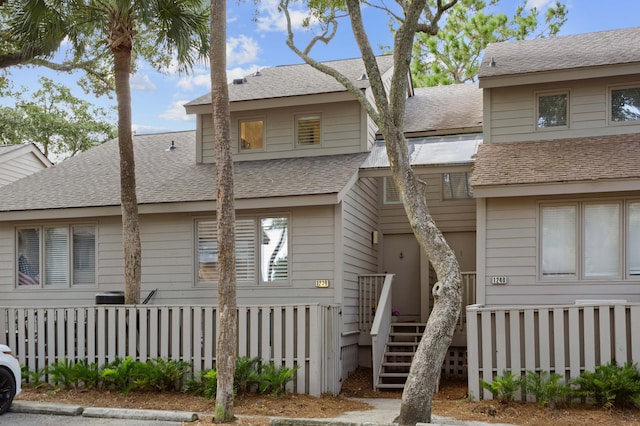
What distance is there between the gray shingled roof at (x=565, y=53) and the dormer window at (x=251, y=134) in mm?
4867

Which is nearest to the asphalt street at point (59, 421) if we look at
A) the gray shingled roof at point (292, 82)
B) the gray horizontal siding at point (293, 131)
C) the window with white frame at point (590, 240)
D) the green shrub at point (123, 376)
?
the green shrub at point (123, 376)

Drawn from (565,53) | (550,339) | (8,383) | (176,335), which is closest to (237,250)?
(176,335)

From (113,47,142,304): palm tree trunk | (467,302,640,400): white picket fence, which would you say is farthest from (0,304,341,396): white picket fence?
(467,302,640,400): white picket fence

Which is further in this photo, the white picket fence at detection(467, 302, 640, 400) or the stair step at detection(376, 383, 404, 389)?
the stair step at detection(376, 383, 404, 389)

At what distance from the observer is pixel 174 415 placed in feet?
29.5

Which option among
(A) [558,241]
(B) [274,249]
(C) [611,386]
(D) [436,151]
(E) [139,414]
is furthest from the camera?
(D) [436,151]

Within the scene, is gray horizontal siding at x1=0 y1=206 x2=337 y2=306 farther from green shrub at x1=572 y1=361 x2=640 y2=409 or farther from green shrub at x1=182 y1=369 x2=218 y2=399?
green shrub at x1=572 y1=361 x2=640 y2=409

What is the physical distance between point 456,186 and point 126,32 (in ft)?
25.0

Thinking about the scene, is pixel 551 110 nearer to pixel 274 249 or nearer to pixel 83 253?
pixel 274 249

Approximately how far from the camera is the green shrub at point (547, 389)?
913cm

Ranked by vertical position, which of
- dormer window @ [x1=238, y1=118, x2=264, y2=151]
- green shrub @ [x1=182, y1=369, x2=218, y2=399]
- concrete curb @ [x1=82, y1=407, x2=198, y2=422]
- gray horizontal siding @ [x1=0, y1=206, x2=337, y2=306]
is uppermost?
dormer window @ [x1=238, y1=118, x2=264, y2=151]

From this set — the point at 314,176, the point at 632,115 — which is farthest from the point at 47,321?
the point at 632,115

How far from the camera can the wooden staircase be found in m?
12.1

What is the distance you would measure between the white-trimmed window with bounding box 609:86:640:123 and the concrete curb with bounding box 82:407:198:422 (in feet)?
30.5
